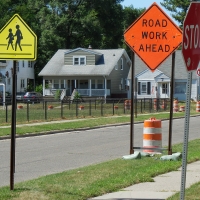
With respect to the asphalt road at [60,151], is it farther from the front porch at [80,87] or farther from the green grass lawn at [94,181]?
the front porch at [80,87]

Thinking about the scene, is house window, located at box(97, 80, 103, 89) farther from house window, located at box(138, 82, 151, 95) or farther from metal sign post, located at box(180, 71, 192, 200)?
metal sign post, located at box(180, 71, 192, 200)

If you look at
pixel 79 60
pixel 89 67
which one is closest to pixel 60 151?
pixel 89 67

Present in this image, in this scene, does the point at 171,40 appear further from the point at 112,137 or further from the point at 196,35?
the point at 112,137

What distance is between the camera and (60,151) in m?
18.3

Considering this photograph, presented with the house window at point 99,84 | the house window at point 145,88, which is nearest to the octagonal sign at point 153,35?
the house window at point 145,88

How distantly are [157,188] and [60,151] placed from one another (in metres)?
8.32

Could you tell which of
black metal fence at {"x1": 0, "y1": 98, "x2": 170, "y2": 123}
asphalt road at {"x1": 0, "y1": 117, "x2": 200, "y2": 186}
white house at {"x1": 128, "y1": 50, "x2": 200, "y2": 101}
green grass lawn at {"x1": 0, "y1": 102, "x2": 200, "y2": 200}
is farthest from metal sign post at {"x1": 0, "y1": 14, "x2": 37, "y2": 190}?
white house at {"x1": 128, "y1": 50, "x2": 200, "y2": 101}

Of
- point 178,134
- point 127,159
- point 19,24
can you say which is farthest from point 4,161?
point 178,134

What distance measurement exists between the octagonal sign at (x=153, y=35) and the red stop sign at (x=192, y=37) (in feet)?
24.3

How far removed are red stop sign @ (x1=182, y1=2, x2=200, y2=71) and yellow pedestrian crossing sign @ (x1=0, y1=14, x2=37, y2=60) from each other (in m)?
3.56

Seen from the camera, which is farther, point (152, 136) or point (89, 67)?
point (89, 67)

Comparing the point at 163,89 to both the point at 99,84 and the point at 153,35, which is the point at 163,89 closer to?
the point at 99,84

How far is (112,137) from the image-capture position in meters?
24.2

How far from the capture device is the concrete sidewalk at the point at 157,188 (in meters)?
9.43
